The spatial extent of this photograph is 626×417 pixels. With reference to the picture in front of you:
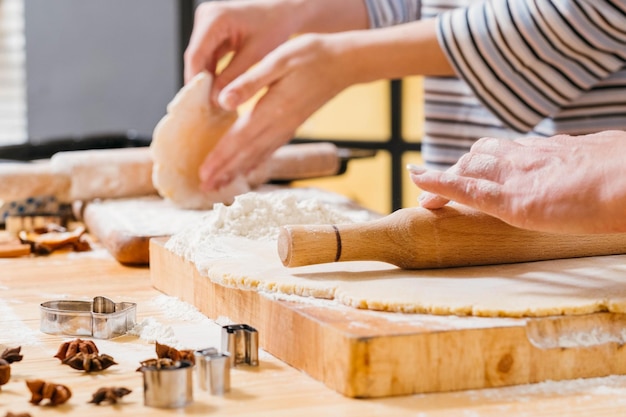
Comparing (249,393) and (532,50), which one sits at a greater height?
(532,50)

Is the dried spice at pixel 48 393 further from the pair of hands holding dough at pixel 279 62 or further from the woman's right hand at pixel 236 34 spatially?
the woman's right hand at pixel 236 34

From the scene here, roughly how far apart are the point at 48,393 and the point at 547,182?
0.51 m

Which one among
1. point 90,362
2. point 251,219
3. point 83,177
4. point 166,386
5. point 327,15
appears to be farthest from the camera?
point 327,15

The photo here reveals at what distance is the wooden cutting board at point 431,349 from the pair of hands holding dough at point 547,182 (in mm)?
101

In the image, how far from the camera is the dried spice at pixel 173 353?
0.89 metres

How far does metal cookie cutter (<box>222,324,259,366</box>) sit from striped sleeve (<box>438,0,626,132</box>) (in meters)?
0.85

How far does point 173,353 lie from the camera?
0.90 m

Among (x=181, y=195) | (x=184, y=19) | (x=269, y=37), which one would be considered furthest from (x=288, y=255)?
(x=184, y=19)

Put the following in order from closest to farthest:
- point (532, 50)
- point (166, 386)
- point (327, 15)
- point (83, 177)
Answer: point (166, 386) → point (532, 50) → point (83, 177) → point (327, 15)

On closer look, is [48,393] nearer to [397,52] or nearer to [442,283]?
[442,283]

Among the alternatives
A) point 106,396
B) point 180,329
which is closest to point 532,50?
point 180,329

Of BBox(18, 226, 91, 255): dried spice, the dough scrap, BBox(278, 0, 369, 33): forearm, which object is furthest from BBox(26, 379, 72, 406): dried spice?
BBox(278, 0, 369, 33): forearm

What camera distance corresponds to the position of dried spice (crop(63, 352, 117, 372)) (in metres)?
0.90

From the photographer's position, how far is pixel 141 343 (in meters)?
1.01
